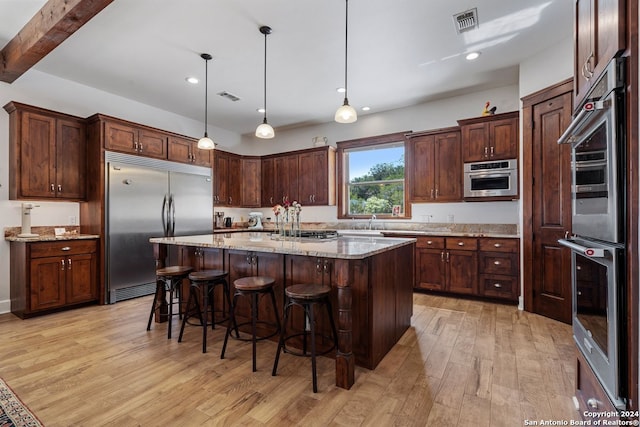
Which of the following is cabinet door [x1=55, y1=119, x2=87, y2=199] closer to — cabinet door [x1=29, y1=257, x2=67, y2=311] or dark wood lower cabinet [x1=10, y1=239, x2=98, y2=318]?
dark wood lower cabinet [x1=10, y1=239, x2=98, y2=318]

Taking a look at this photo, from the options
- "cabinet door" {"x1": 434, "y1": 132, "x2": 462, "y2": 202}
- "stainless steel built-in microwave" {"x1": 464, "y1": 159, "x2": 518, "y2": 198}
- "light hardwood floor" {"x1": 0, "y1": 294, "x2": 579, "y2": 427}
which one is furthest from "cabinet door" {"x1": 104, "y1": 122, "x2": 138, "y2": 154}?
"stainless steel built-in microwave" {"x1": 464, "y1": 159, "x2": 518, "y2": 198}

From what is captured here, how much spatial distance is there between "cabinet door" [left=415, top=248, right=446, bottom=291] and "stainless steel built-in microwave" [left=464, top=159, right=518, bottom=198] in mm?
959

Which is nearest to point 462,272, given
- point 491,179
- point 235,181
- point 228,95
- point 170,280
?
point 491,179

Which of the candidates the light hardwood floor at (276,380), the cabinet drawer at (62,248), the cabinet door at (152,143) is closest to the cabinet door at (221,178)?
the cabinet door at (152,143)

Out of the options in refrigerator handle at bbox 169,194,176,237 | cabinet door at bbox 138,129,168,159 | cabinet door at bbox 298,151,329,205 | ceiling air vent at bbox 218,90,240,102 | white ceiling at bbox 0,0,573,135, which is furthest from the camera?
cabinet door at bbox 298,151,329,205

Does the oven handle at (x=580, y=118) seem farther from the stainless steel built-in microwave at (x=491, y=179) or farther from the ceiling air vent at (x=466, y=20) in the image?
the stainless steel built-in microwave at (x=491, y=179)

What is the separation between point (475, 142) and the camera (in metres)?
4.20

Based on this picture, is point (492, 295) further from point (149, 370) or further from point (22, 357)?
point (22, 357)

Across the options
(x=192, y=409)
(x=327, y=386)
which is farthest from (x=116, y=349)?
(x=327, y=386)

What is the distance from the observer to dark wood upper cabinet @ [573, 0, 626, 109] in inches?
44.5

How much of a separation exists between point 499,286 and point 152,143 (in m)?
5.28

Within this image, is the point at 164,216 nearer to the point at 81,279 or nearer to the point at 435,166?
the point at 81,279

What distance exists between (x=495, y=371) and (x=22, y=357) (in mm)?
3743

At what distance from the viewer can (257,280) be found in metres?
2.47
